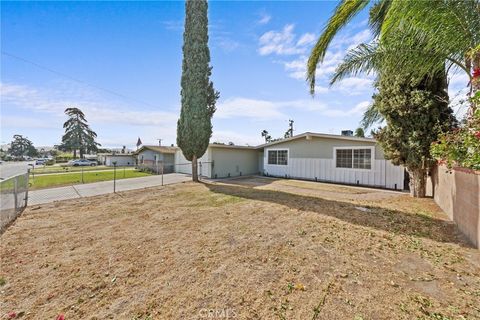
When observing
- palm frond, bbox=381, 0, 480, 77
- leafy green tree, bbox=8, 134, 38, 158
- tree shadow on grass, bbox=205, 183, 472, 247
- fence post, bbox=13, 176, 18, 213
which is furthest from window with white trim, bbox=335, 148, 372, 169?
leafy green tree, bbox=8, 134, 38, 158

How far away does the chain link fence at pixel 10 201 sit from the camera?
5.11m

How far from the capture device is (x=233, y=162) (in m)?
17.1

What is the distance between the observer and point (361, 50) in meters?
6.22

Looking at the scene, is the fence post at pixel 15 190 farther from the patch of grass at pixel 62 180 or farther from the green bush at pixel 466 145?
the green bush at pixel 466 145

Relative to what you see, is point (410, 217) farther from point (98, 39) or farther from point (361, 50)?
point (98, 39)

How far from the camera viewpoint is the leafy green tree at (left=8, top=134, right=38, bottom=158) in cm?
6912

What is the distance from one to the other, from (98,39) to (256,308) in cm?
1382

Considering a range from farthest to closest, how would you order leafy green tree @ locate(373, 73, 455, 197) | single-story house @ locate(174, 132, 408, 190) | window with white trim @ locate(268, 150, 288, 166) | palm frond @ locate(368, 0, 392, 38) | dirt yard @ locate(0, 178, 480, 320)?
window with white trim @ locate(268, 150, 288, 166)
single-story house @ locate(174, 132, 408, 190)
leafy green tree @ locate(373, 73, 455, 197)
palm frond @ locate(368, 0, 392, 38)
dirt yard @ locate(0, 178, 480, 320)

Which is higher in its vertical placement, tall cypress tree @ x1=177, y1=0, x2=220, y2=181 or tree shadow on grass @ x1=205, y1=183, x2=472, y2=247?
tall cypress tree @ x1=177, y1=0, x2=220, y2=181

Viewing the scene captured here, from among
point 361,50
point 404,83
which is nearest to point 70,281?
point 361,50

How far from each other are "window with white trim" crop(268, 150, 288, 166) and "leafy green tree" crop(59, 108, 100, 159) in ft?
176

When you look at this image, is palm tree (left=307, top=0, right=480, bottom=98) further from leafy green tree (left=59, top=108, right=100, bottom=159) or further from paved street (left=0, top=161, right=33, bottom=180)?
leafy green tree (left=59, top=108, right=100, bottom=159)

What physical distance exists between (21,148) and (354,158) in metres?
98.8

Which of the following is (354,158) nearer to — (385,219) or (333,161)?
(333,161)
